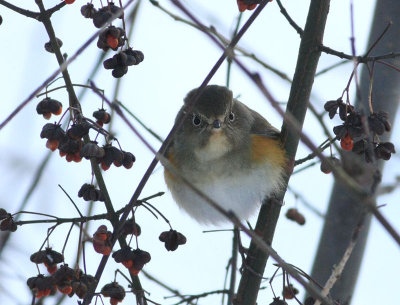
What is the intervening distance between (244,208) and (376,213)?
7.93 ft

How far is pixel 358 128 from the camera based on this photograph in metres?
2.51

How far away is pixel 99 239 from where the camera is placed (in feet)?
8.47

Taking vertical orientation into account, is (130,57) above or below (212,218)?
below

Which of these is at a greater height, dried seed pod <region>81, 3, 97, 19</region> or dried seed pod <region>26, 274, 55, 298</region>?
dried seed pod <region>81, 3, 97, 19</region>

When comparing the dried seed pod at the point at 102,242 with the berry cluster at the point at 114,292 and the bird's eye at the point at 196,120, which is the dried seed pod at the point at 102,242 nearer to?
the berry cluster at the point at 114,292

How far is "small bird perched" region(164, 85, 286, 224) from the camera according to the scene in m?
3.72

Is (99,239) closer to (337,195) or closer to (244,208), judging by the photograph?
(244,208)

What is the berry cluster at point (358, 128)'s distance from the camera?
2508mm

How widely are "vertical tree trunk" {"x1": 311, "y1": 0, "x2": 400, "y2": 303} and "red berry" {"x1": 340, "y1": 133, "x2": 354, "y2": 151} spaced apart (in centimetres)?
102

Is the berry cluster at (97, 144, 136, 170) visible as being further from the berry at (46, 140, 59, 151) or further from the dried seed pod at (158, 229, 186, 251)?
the dried seed pod at (158, 229, 186, 251)

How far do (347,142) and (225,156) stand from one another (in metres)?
1.29

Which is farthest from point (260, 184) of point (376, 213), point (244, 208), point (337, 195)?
point (376, 213)

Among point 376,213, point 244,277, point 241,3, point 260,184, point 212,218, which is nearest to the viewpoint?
point 376,213

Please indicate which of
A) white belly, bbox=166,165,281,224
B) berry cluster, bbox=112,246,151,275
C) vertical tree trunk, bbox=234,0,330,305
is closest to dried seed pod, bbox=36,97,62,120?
berry cluster, bbox=112,246,151,275
